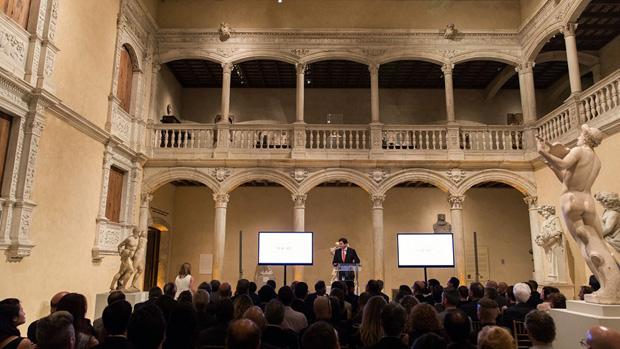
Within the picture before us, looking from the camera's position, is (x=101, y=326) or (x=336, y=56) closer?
(x=101, y=326)

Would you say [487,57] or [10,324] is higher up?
[487,57]

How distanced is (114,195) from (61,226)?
2.70 m

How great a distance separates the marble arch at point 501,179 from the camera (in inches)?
479

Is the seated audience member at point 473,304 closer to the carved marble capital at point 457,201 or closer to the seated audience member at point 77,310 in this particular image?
the seated audience member at point 77,310

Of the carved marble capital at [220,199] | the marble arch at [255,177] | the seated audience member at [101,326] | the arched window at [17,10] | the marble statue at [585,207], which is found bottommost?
the seated audience member at [101,326]

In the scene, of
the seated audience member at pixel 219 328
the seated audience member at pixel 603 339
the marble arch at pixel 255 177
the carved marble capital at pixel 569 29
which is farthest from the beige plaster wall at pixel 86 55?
the carved marble capital at pixel 569 29

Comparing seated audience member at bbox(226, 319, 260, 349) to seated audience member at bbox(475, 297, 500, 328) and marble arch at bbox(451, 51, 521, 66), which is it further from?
marble arch at bbox(451, 51, 521, 66)

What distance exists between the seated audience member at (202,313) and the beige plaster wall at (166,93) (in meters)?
9.25

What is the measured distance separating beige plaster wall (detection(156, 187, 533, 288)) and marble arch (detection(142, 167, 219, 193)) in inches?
127

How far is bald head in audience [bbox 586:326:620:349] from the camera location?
229 cm

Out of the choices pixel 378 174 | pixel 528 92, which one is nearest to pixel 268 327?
pixel 378 174

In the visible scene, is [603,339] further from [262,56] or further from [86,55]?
[262,56]

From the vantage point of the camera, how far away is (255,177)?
40.4ft

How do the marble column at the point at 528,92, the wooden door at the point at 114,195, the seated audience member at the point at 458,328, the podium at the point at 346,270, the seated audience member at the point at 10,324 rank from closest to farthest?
the seated audience member at the point at 458,328, the seated audience member at the point at 10,324, the podium at the point at 346,270, the wooden door at the point at 114,195, the marble column at the point at 528,92
